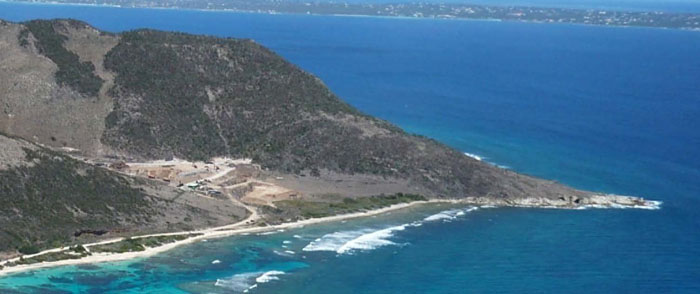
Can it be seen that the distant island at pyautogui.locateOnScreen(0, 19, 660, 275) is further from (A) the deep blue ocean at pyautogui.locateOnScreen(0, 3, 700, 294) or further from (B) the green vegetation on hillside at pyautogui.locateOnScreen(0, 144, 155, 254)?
(A) the deep blue ocean at pyautogui.locateOnScreen(0, 3, 700, 294)

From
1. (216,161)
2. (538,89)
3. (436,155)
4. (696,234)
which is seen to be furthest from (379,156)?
(538,89)

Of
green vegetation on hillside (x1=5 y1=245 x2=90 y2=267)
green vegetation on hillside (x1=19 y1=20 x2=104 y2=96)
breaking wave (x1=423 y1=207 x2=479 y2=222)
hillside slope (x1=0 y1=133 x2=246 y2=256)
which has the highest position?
green vegetation on hillside (x1=19 y1=20 x2=104 y2=96)

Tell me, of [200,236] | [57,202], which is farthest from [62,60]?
[200,236]

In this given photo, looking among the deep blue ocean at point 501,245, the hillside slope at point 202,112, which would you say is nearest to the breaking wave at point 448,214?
the deep blue ocean at point 501,245

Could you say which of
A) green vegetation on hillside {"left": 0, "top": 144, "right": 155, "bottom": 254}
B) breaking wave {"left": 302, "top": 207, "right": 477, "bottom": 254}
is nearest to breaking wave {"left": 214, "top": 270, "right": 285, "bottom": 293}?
breaking wave {"left": 302, "top": 207, "right": 477, "bottom": 254}

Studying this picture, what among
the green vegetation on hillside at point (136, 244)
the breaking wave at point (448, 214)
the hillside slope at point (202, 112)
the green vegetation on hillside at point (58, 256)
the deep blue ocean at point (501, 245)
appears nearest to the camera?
the deep blue ocean at point (501, 245)

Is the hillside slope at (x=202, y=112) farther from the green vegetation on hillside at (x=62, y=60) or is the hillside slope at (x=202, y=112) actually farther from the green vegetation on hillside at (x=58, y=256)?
the green vegetation on hillside at (x=58, y=256)

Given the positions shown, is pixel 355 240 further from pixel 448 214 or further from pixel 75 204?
pixel 75 204
